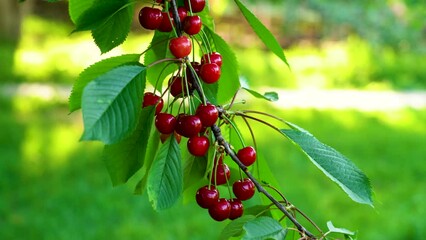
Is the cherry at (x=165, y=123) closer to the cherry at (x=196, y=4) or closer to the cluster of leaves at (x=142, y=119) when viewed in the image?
the cluster of leaves at (x=142, y=119)

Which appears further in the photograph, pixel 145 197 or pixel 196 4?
pixel 145 197

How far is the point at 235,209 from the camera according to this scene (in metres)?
0.85

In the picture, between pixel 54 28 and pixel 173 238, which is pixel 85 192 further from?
pixel 54 28

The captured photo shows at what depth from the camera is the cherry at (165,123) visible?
0.79m

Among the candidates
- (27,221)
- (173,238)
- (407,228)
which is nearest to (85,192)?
(27,221)

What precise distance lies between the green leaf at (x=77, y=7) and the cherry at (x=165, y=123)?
16 centimetres

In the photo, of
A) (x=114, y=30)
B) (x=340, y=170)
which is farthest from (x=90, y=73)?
(x=340, y=170)

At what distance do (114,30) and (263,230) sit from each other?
1.08 ft

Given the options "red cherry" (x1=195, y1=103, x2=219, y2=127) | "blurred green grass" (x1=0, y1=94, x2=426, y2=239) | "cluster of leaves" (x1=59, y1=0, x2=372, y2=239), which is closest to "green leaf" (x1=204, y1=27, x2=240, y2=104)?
"cluster of leaves" (x1=59, y1=0, x2=372, y2=239)

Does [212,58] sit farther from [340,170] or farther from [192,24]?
[340,170]

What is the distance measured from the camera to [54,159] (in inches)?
218

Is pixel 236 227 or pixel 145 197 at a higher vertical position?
pixel 236 227

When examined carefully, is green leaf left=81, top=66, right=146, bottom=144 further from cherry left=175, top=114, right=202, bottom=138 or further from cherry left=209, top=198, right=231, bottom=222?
cherry left=209, top=198, right=231, bottom=222

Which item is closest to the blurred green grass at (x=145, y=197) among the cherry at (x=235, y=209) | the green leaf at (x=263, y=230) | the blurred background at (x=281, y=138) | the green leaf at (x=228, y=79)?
the blurred background at (x=281, y=138)
